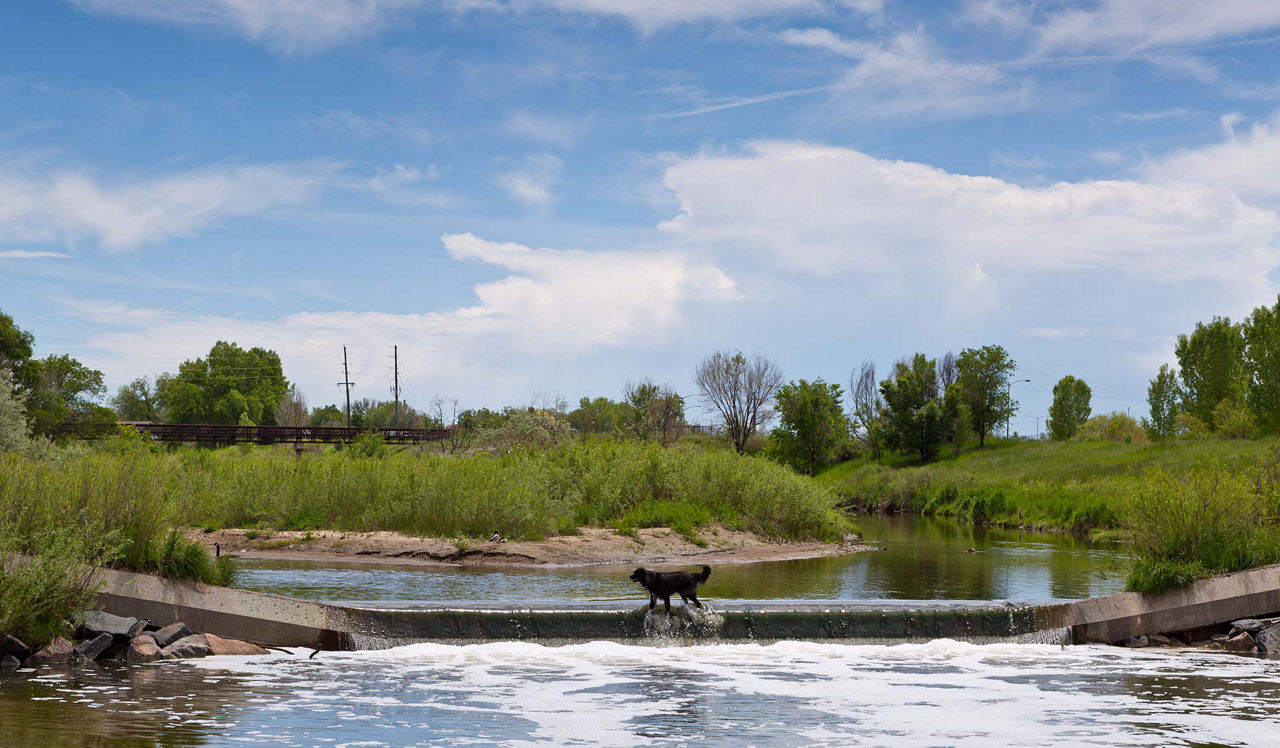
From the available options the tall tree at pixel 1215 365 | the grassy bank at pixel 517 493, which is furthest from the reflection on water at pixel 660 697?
the tall tree at pixel 1215 365

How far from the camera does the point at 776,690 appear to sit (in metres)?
10.9

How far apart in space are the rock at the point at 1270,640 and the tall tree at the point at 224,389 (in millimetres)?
117859

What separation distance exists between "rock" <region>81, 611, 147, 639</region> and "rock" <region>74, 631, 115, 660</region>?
0.14 metres

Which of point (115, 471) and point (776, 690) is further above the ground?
point (115, 471)

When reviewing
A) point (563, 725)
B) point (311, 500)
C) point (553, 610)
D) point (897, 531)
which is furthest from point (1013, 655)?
point (897, 531)

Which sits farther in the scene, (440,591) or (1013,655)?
(440,591)

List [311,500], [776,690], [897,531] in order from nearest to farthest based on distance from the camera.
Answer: [776,690] → [311,500] → [897,531]

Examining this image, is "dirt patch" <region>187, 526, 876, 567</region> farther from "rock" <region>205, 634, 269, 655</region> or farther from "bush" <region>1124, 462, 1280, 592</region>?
"bush" <region>1124, 462, 1280, 592</region>

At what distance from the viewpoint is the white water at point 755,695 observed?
898 centimetres

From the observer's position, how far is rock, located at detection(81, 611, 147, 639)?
38.6 feet

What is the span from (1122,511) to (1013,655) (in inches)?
164

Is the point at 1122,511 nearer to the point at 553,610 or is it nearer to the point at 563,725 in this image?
the point at 553,610

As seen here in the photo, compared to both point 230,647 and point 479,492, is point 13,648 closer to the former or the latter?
point 230,647

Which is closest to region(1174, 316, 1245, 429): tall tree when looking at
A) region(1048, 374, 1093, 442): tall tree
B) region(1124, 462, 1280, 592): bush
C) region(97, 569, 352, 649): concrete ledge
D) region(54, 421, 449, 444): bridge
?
region(1048, 374, 1093, 442): tall tree
